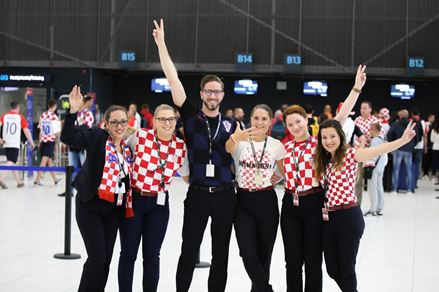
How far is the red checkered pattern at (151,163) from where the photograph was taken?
20.4 feet

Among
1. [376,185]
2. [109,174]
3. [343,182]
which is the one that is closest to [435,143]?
[376,185]

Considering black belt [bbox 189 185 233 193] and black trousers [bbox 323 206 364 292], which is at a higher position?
black belt [bbox 189 185 233 193]

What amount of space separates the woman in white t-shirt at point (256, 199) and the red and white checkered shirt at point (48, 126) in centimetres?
1178

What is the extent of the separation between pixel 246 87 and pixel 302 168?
66.7ft

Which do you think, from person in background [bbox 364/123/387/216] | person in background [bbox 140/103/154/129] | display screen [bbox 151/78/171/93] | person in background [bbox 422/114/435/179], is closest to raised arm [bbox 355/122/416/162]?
person in background [bbox 364/123/387/216]

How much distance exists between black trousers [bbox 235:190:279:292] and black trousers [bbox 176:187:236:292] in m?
0.09

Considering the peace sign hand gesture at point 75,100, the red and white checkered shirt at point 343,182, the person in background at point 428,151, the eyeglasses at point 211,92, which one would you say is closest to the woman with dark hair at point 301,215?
the red and white checkered shirt at point 343,182

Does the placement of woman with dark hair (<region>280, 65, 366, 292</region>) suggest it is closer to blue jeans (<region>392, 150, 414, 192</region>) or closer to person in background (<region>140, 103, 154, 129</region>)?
blue jeans (<region>392, 150, 414, 192</region>)

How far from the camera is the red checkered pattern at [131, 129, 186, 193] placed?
244 inches

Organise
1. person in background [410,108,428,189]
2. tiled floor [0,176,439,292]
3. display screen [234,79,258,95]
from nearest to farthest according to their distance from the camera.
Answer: tiled floor [0,176,439,292] → person in background [410,108,428,189] → display screen [234,79,258,95]

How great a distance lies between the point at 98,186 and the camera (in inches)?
238

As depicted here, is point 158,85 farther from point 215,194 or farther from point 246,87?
point 215,194

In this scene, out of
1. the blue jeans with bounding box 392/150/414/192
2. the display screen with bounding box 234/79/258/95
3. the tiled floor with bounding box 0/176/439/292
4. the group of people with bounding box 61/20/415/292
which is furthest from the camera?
the display screen with bounding box 234/79/258/95

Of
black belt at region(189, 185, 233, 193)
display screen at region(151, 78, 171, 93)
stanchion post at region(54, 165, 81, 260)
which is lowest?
stanchion post at region(54, 165, 81, 260)
